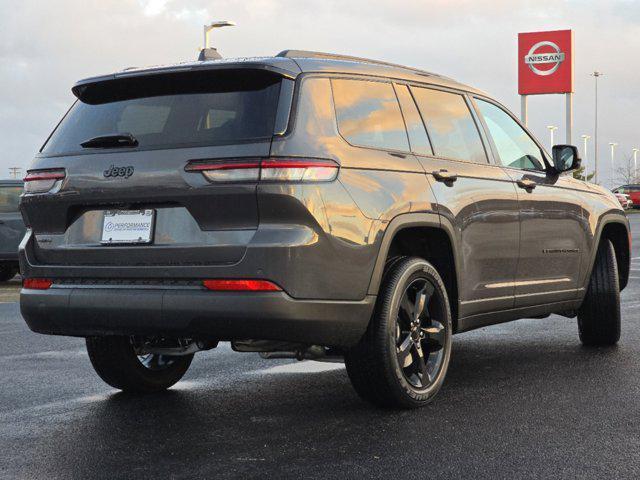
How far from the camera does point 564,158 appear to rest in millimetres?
7547

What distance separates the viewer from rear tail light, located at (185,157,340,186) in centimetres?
506

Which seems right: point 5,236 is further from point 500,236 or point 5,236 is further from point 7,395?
point 500,236

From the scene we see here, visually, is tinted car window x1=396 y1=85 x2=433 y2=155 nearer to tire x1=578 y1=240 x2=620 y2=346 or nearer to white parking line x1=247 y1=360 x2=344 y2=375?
white parking line x1=247 y1=360 x2=344 y2=375

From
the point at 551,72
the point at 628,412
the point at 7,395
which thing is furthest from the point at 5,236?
the point at 551,72

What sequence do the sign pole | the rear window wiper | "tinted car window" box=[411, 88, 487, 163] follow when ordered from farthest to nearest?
1. the sign pole
2. "tinted car window" box=[411, 88, 487, 163]
3. the rear window wiper

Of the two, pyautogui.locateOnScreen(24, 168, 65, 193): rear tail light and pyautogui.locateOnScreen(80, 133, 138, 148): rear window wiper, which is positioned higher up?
pyautogui.locateOnScreen(80, 133, 138, 148): rear window wiper

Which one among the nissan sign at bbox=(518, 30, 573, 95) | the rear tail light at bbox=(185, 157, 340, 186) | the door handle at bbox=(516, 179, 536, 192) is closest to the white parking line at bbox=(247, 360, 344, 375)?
the door handle at bbox=(516, 179, 536, 192)

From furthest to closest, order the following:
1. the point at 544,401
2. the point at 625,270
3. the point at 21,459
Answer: the point at 625,270 → the point at 544,401 → the point at 21,459

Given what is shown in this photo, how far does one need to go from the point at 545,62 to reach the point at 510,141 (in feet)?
220

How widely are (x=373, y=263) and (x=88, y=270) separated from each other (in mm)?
1402

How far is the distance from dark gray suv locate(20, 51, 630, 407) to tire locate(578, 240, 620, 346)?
73.4 inches

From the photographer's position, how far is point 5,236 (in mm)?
17344

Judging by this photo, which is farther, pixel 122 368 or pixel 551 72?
pixel 551 72

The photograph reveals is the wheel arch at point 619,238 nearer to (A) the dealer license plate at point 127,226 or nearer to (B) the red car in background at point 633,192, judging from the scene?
(A) the dealer license plate at point 127,226
